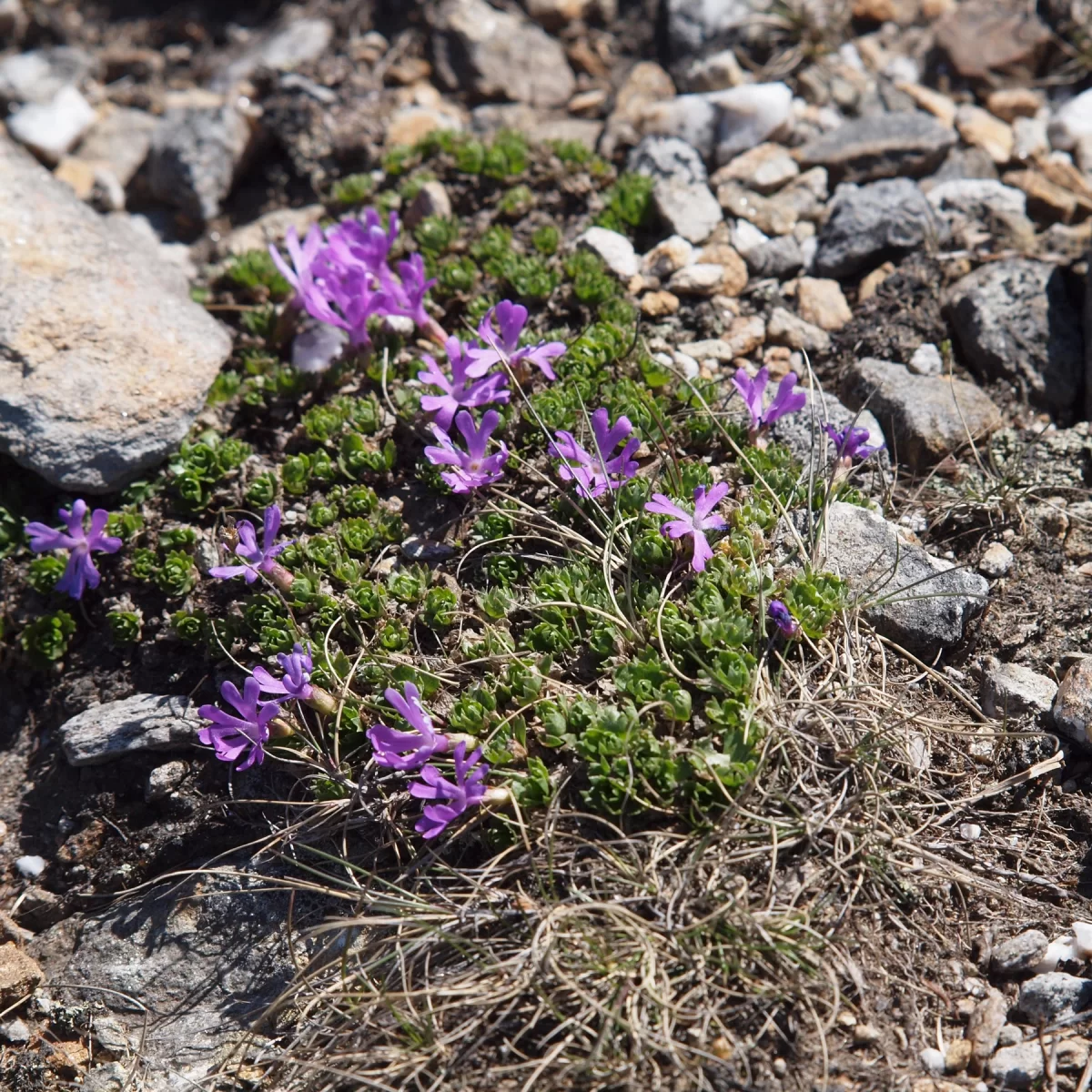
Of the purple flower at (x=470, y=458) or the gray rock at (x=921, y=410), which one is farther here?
the gray rock at (x=921, y=410)

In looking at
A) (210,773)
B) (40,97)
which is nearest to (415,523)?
(210,773)

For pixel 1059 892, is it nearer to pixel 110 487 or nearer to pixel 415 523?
pixel 415 523

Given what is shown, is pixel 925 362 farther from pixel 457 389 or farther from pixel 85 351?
pixel 85 351

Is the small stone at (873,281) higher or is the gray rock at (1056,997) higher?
the small stone at (873,281)

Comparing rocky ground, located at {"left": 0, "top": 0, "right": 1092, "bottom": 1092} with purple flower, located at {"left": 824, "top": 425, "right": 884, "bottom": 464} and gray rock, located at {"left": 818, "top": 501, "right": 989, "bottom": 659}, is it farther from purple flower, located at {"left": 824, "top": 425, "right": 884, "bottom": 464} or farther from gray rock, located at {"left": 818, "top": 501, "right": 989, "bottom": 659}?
purple flower, located at {"left": 824, "top": 425, "right": 884, "bottom": 464}

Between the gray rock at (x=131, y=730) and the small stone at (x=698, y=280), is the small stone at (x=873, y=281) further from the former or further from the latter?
the gray rock at (x=131, y=730)

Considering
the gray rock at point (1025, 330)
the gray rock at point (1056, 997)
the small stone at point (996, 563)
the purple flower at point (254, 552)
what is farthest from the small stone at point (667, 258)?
the gray rock at point (1056, 997)

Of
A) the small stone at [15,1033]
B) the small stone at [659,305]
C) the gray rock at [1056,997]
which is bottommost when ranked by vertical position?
the small stone at [15,1033]
